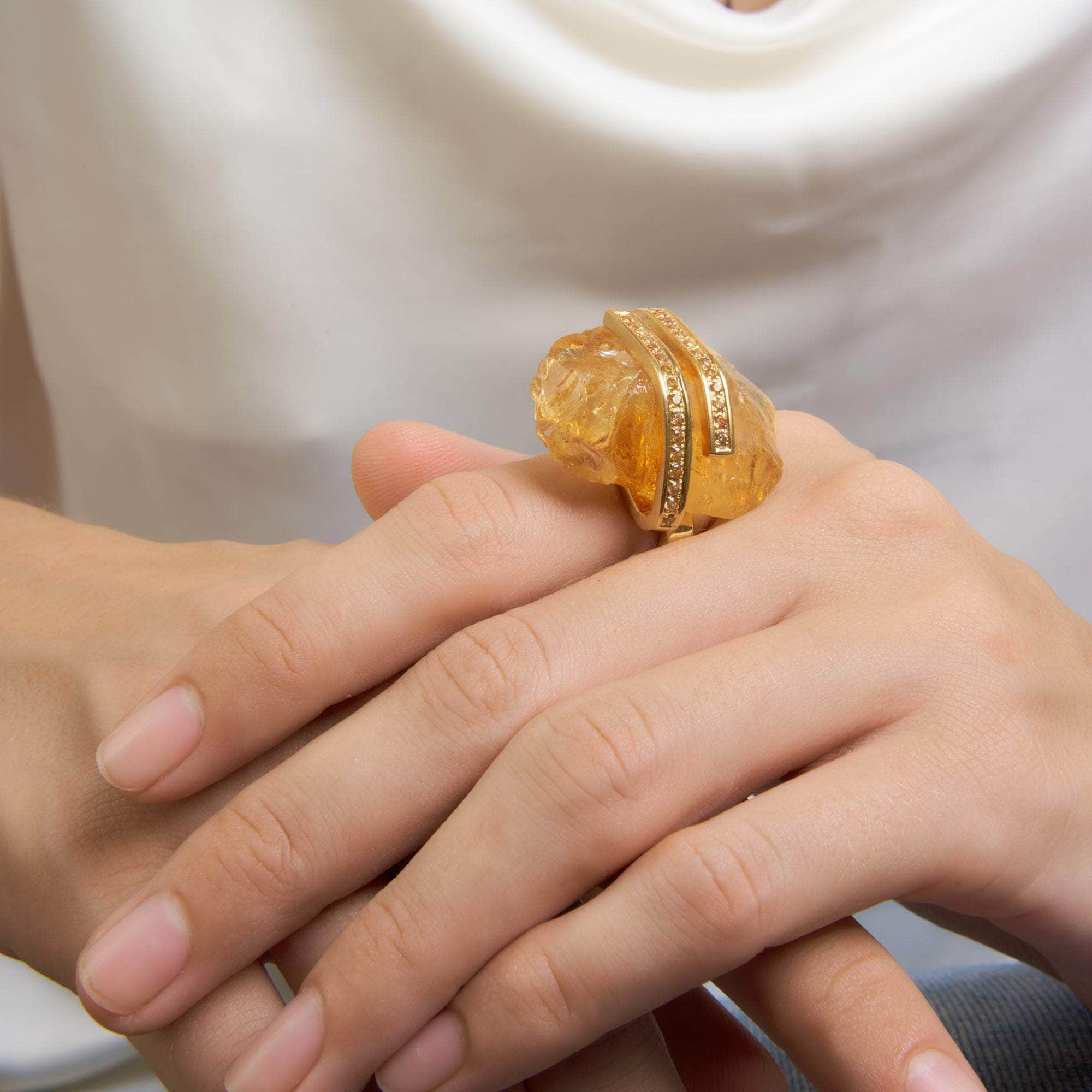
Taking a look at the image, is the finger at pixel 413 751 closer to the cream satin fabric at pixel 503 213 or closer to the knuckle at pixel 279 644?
the knuckle at pixel 279 644

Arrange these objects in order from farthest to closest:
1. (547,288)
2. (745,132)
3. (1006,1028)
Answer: (547,288) < (745,132) < (1006,1028)

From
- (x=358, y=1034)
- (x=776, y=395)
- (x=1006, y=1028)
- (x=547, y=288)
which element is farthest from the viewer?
(x=776, y=395)

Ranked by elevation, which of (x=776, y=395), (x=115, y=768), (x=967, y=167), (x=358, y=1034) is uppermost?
(x=967, y=167)

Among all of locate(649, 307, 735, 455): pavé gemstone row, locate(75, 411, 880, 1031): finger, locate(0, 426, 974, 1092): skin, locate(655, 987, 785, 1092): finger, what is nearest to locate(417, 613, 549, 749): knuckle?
locate(75, 411, 880, 1031): finger

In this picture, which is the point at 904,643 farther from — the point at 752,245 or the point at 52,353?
the point at 52,353

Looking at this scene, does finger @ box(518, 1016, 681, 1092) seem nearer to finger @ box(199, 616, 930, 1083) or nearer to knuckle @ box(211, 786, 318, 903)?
finger @ box(199, 616, 930, 1083)

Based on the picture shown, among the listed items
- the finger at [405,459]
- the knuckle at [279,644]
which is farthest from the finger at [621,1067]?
the finger at [405,459]

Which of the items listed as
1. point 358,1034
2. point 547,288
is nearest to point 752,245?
point 547,288
